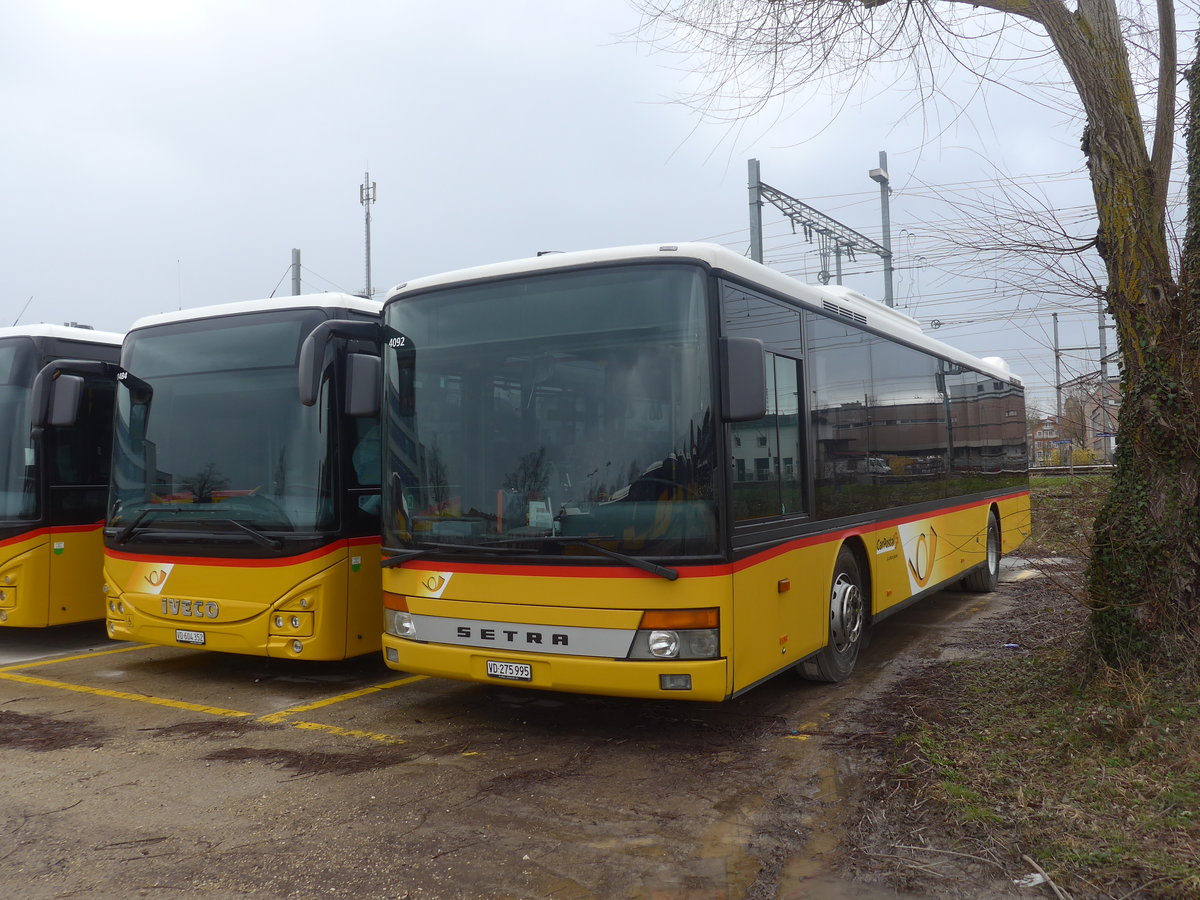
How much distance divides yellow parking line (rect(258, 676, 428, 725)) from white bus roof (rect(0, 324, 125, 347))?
4640mm

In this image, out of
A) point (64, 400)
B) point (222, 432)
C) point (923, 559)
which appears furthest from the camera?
point (923, 559)

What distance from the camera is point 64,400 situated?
28.3 feet

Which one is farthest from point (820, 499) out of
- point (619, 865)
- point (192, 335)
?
point (192, 335)

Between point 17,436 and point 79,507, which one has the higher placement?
point 17,436

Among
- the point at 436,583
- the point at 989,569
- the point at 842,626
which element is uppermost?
the point at 436,583

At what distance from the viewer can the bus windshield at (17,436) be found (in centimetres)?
921

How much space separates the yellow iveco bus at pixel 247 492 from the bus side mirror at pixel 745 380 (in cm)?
269

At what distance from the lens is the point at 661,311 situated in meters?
5.88

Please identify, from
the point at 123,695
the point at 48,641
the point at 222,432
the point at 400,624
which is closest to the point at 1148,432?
the point at 400,624

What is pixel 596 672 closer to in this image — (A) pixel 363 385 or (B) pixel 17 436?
(A) pixel 363 385

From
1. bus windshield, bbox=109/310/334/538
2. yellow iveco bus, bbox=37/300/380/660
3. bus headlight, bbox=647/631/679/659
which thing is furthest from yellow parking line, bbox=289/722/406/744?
bus headlight, bbox=647/631/679/659

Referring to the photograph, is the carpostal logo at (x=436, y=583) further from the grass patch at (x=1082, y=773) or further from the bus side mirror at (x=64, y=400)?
the bus side mirror at (x=64, y=400)

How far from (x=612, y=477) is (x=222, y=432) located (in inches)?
144

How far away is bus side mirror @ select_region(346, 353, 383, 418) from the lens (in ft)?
23.2
